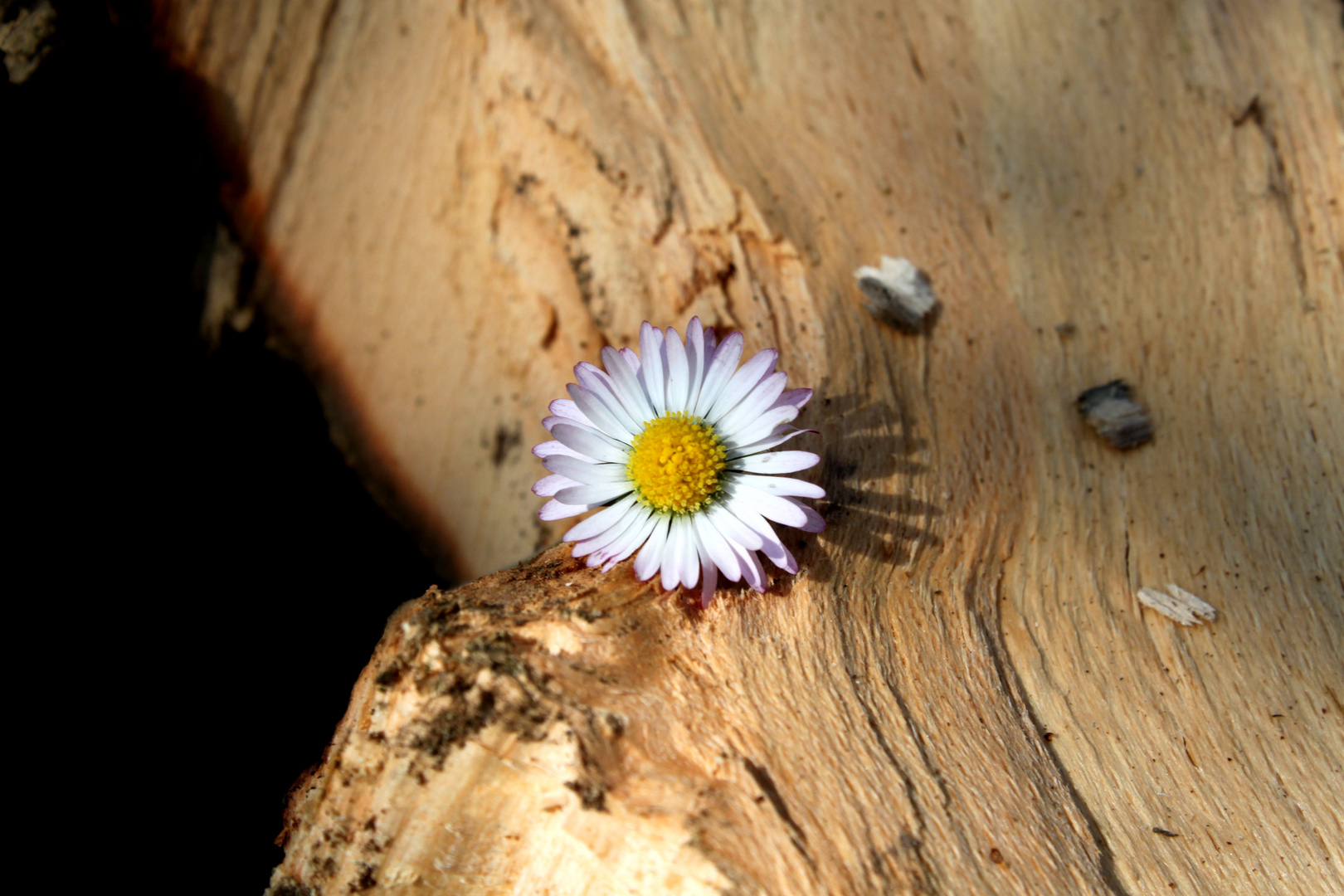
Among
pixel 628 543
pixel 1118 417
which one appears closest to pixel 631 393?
pixel 628 543

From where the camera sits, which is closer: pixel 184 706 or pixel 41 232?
pixel 184 706

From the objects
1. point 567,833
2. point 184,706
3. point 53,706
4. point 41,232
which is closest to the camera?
point 567,833

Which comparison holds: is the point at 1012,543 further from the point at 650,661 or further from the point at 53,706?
the point at 53,706

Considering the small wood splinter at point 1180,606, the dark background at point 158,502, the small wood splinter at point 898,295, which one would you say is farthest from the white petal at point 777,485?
the dark background at point 158,502

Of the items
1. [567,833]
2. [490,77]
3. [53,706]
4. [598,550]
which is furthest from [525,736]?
[490,77]

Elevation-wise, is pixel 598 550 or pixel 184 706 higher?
pixel 598 550

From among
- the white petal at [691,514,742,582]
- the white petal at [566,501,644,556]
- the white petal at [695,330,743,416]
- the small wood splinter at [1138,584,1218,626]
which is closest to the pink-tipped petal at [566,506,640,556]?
the white petal at [566,501,644,556]

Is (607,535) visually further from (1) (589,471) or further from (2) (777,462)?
(2) (777,462)
